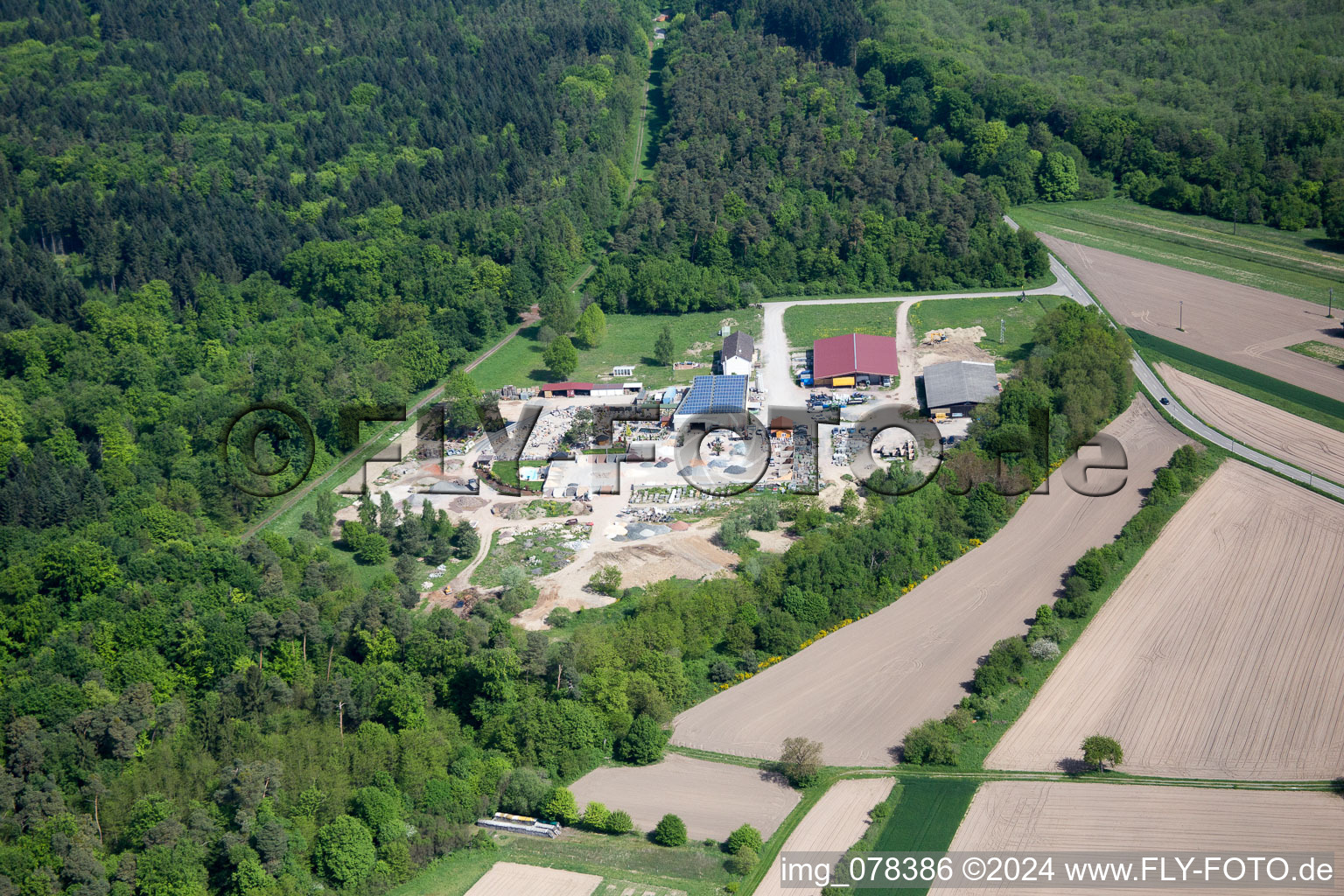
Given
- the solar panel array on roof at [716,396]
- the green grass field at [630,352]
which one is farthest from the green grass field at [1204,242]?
the solar panel array on roof at [716,396]

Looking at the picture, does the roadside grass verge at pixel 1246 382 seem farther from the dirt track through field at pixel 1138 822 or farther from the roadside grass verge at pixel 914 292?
the dirt track through field at pixel 1138 822

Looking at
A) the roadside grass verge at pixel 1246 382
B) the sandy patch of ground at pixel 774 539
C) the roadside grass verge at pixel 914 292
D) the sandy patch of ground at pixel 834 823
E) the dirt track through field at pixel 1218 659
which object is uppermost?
the roadside grass verge at pixel 914 292

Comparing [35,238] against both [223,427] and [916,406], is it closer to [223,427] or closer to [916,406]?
[223,427]

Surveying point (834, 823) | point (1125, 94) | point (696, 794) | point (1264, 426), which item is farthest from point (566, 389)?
point (1125, 94)

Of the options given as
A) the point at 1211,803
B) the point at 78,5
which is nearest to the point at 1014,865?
the point at 1211,803

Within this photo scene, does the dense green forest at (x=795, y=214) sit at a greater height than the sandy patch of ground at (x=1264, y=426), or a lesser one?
greater

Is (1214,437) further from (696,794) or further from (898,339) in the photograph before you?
(696,794)

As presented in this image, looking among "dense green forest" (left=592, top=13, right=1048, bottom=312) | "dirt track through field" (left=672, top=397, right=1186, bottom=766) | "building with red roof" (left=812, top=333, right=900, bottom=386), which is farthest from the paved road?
"building with red roof" (left=812, top=333, right=900, bottom=386)

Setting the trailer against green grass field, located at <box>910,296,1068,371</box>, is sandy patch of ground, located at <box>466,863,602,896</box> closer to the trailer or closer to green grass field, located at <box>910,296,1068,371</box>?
the trailer
